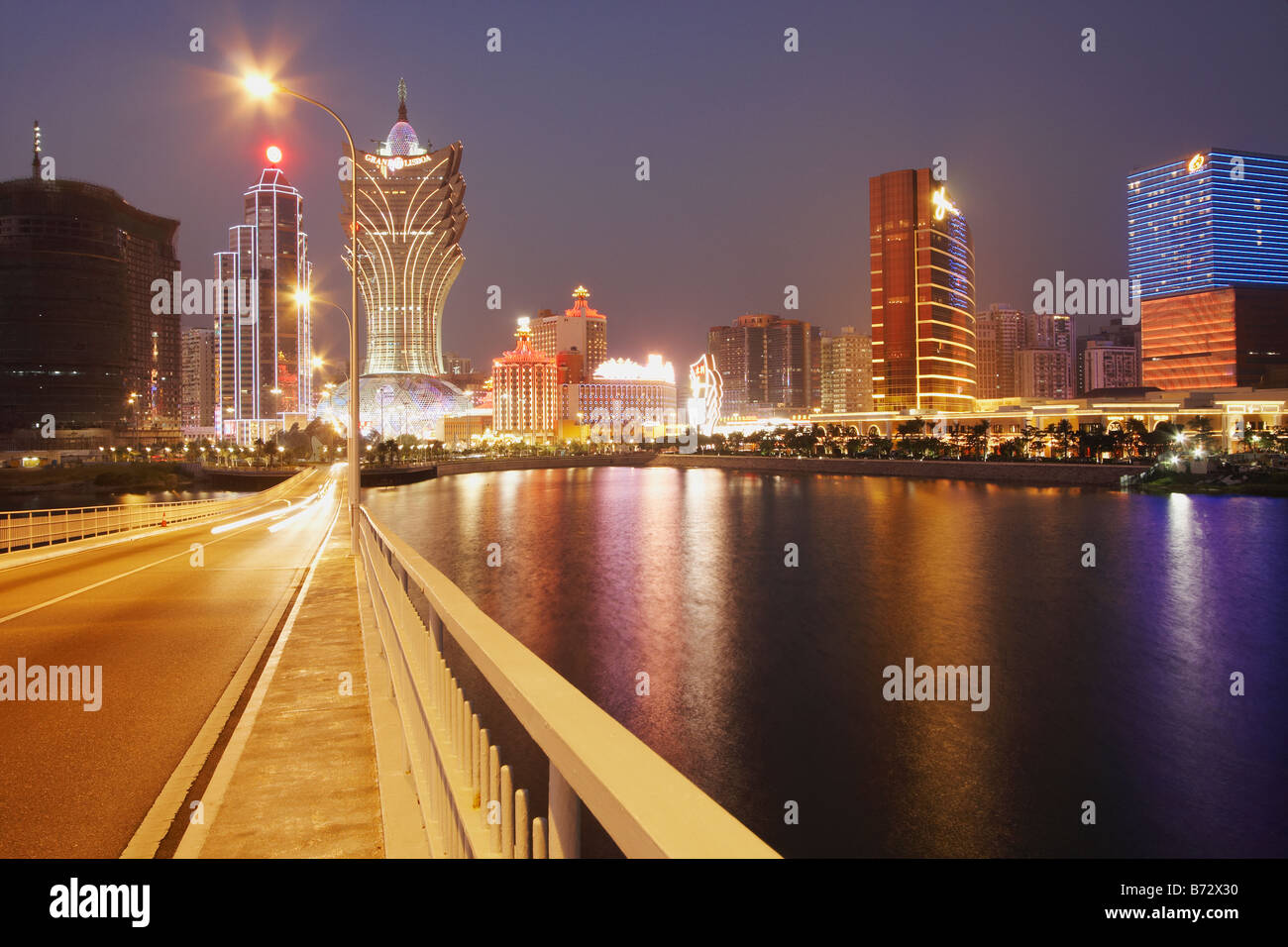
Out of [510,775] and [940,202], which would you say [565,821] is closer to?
[510,775]

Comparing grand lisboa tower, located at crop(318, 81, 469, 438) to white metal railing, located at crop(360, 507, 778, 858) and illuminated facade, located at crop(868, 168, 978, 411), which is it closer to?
illuminated facade, located at crop(868, 168, 978, 411)

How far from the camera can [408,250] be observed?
18912 cm

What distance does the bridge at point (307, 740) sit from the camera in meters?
2.52

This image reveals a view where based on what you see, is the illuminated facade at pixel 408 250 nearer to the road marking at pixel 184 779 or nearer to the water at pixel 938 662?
the water at pixel 938 662

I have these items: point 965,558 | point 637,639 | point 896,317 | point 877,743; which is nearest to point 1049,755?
point 877,743

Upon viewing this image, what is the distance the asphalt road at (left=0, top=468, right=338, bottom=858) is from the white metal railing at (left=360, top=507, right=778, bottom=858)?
229 cm

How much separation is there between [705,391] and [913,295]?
49587 millimetres

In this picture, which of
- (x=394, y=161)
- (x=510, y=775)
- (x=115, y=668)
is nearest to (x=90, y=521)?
(x=115, y=668)

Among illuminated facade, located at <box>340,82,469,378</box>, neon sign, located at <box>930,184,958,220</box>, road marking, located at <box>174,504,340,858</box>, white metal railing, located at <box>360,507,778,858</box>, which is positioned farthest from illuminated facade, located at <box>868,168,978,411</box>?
white metal railing, located at <box>360,507,778,858</box>

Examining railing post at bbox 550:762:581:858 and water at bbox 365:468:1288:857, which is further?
water at bbox 365:468:1288:857

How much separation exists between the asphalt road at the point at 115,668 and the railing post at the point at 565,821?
4.29 metres

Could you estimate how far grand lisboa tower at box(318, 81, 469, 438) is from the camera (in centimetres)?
18838
